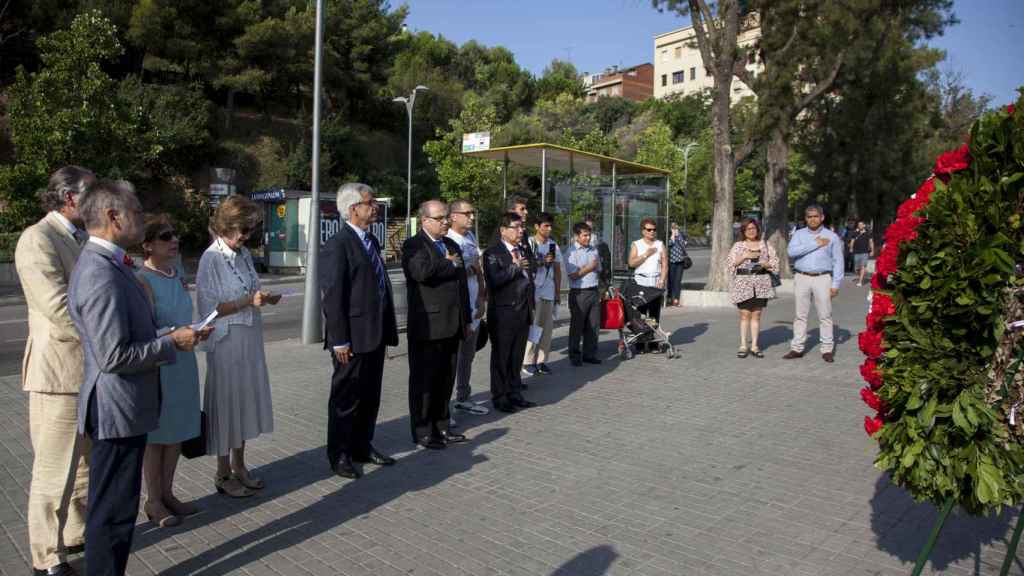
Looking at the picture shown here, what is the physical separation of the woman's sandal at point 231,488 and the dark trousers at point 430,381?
4.66 ft

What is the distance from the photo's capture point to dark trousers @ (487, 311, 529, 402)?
6.87 meters

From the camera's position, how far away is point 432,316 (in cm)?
560

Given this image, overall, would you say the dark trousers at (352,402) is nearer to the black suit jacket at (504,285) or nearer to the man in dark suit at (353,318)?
the man in dark suit at (353,318)

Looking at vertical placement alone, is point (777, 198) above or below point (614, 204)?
above

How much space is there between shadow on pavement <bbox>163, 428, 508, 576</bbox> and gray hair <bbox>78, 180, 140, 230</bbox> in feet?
5.81

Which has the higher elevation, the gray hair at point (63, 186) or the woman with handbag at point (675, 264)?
the gray hair at point (63, 186)

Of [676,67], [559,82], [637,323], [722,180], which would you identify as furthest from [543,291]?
[676,67]

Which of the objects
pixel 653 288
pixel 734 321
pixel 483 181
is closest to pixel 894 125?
pixel 483 181

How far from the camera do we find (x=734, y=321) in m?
13.4

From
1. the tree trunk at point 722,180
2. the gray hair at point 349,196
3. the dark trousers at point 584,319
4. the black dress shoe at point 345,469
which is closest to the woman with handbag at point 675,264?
the tree trunk at point 722,180

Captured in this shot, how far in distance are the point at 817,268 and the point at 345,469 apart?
6.55 m

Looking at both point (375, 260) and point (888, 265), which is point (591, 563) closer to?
point (888, 265)

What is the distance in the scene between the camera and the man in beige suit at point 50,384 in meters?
3.50

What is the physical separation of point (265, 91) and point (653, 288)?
119 ft
